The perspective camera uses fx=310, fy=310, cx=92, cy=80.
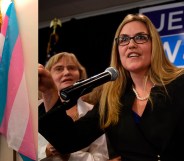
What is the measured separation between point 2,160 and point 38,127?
149mm

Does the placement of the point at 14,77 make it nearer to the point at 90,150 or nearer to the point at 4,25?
the point at 4,25

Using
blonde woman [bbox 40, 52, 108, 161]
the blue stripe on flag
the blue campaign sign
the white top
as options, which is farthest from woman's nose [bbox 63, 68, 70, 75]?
the blue campaign sign

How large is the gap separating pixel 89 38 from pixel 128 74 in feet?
1.61

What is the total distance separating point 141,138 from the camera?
0.86 m

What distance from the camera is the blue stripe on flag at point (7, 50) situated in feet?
3.08

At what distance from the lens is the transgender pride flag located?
3.05 ft

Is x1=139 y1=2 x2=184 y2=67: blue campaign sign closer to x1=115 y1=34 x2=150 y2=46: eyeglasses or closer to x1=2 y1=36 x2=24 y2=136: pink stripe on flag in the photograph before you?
x1=115 y1=34 x2=150 y2=46: eyeglasses

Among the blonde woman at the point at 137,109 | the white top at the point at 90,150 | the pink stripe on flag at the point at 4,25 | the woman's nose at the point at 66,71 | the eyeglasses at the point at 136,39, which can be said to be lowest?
the white top at the point at 90,150

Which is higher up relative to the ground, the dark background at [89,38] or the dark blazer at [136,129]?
the dark background at [89,38]

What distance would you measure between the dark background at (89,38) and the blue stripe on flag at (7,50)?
0.36ft

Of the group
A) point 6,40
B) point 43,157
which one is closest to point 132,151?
point 43,157

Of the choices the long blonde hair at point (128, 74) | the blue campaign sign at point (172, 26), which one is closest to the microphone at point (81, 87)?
the long blonde hair at point (128, 74)

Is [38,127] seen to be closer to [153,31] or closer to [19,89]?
[19,89]

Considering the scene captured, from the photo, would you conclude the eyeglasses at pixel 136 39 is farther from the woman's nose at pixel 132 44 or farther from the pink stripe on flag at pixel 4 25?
the pink stripe on flag at pixel 4 25
